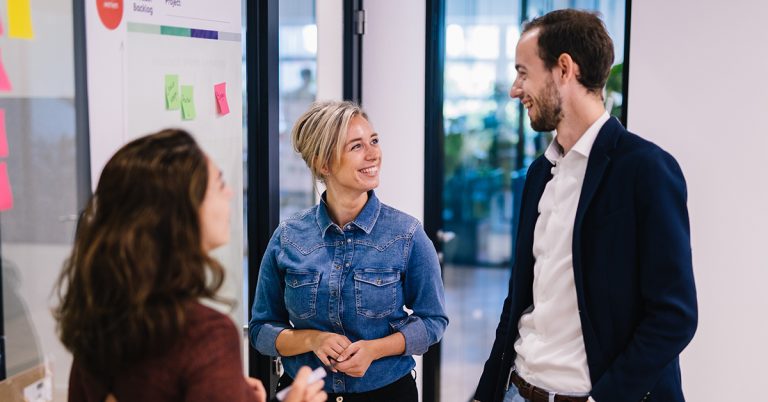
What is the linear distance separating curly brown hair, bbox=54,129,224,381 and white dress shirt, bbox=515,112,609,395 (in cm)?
89

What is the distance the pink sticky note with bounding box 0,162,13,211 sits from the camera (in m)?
1.72

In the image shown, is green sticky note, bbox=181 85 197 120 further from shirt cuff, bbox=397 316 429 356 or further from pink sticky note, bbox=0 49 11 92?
shirt cuff, bbox=397 316 429 356

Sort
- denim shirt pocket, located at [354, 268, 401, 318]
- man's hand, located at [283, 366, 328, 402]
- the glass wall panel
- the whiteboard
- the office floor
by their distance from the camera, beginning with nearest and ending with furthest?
→ man's hand, located at [283, 366, 328, 402], the whiteboard, denim shirt pocket, located at [354, 268, 401, 318], the glass wall panel, the office floor

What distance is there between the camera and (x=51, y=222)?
1.87m

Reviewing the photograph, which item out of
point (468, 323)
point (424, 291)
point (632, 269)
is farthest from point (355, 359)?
point (468, 323)

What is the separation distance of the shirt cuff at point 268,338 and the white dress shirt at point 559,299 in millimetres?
693

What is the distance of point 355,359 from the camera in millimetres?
2053

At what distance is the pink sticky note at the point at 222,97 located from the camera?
95.3 inches

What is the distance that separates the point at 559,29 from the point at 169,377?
46.1 inches

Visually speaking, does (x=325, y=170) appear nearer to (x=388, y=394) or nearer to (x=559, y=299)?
(x=388, y=394)

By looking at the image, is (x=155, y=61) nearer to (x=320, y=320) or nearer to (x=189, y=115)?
(x=189, y=115)

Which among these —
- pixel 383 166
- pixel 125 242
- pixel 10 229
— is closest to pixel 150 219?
pixel 125 242

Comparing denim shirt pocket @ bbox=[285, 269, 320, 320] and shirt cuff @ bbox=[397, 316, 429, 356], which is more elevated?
denim shirt pocket @ bbox=[285, 269, 320, 320]

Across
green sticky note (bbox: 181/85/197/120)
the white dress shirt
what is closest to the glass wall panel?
Answer: green sticky note (bbox: 181/85/197/120)
